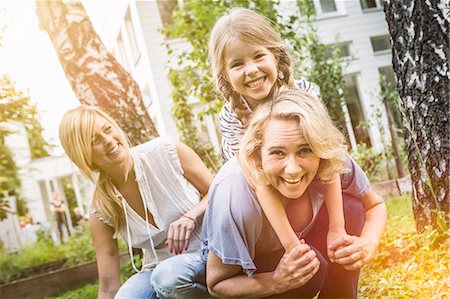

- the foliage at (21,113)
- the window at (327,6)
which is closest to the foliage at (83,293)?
the foliage at (21,113)

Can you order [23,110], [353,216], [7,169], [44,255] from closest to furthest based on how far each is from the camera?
[353,216] → [23,110] → [7,169] → [44,255]

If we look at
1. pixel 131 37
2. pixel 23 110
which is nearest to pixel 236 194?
pixel 131 37

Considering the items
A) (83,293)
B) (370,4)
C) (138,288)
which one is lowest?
(83,293)

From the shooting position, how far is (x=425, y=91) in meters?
1.17

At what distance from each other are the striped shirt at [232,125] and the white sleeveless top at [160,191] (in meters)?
0.12

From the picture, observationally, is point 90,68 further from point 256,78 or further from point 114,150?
point 256,78

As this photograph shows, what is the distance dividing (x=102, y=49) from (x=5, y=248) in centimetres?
85

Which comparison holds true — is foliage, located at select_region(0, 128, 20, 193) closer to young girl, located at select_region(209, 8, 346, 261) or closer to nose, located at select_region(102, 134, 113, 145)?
nose, located at select_region(102, 134, 113, 145)

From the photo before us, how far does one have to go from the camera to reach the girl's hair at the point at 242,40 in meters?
0.98

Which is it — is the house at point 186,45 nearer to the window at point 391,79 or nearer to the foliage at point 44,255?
the window at point 391,79

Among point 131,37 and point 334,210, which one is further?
point 131,37

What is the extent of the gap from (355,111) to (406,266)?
33 cm

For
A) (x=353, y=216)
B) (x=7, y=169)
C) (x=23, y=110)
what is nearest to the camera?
(x=353, y=216)

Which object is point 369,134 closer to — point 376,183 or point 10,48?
point 376,183
